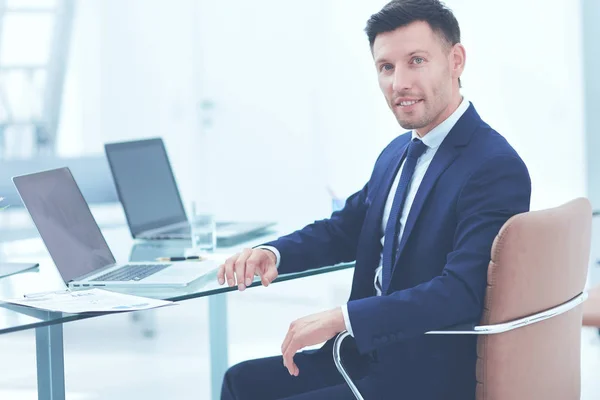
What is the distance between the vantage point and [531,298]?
5.74ft

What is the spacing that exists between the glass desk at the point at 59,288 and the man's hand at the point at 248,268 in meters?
0.03

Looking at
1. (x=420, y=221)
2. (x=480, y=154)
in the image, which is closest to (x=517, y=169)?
(x=480, y=154)

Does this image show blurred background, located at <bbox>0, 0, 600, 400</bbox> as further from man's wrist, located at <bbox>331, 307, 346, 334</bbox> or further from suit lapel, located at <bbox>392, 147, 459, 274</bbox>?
man's wrist, located at <bbox>331, 307, 346, 334</bbox>

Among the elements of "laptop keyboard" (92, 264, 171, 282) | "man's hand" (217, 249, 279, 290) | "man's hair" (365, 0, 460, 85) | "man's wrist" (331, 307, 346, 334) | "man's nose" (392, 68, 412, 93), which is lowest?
"man's wrist" (331, 307, 346, 334)

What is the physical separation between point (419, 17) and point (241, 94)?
14.8ft

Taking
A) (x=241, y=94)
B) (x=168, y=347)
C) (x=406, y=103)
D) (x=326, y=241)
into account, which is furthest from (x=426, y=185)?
(x=241, y=94)

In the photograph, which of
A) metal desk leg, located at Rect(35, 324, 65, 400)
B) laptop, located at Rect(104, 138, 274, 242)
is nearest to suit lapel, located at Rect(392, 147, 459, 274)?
metal desk leg, located at Rect(35, 324, 65, 400)

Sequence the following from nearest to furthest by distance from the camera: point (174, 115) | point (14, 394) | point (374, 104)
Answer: point (14, 394), point (374, 104), point (174, 115)

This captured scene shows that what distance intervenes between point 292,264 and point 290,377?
261 mm

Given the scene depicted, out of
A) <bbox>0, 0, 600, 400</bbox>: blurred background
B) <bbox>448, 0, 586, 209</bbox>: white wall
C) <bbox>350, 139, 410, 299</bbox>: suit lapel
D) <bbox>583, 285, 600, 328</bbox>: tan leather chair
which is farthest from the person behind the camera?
<bbox>0, 0, 600, 400</bbox>: blurred background

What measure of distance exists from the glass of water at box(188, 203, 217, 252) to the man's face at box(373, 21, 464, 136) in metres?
0.92

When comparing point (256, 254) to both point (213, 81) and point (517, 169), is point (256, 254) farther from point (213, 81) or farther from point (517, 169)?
point (213, 81)

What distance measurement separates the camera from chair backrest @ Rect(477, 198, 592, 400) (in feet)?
5.60

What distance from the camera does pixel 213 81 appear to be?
250 inches
